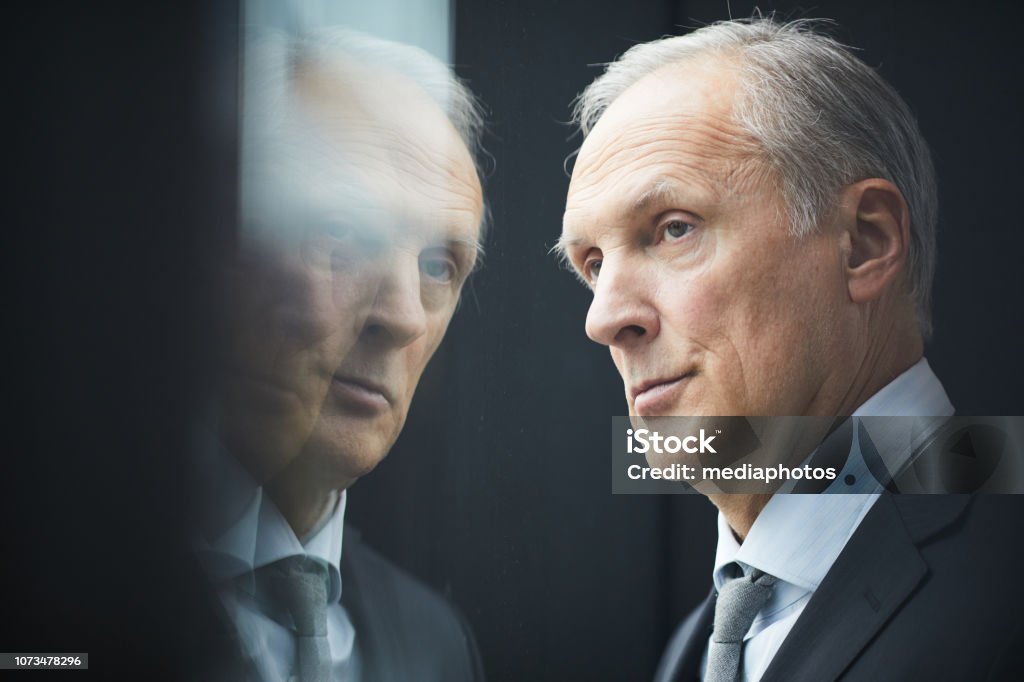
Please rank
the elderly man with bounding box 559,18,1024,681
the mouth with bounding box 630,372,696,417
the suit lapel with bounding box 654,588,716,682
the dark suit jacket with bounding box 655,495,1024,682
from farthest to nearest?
the suit lapel with bounding box 654,588,716,682
the mouth with bounding box 630,372,696,417
the elderly man with bounding box 559,18,1024,681
the dark suit jacket with bounding box 655,495,1024,682

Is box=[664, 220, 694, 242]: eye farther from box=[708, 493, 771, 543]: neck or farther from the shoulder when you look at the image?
the shoulder

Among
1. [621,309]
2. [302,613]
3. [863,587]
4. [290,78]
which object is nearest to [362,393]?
[302,613]

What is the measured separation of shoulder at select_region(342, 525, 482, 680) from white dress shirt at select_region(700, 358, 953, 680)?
73 centimetres

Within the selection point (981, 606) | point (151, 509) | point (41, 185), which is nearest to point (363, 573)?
point (151, 509)

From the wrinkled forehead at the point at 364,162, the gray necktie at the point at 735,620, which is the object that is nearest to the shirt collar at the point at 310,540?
the wrinkled forehead at the point at 364,162

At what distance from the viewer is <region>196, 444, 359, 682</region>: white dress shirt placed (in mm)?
2734

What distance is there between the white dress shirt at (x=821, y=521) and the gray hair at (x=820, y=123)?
0.15 metres

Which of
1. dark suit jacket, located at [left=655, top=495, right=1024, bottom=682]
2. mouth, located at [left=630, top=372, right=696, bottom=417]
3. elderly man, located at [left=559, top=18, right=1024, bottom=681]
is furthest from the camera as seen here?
mouth, located at [left=630, top=372, right=696, bottom=417]

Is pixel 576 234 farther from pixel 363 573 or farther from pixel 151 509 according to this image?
pixel 151 509

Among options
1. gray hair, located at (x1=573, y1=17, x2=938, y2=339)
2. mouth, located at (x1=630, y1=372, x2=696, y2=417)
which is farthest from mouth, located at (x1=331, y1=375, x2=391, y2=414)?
gray hair, located at (x1=573, y1=17, x2=938, y2=339)

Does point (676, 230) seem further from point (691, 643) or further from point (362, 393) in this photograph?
point (691, 643)

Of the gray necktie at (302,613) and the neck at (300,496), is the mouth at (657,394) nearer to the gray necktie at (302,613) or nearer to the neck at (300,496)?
the neck at (300,496)

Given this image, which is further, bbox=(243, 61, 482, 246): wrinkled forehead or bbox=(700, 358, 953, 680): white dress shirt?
bbox=(243, 61, 482, 246): wrinkled forehead

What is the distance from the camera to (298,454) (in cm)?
275
